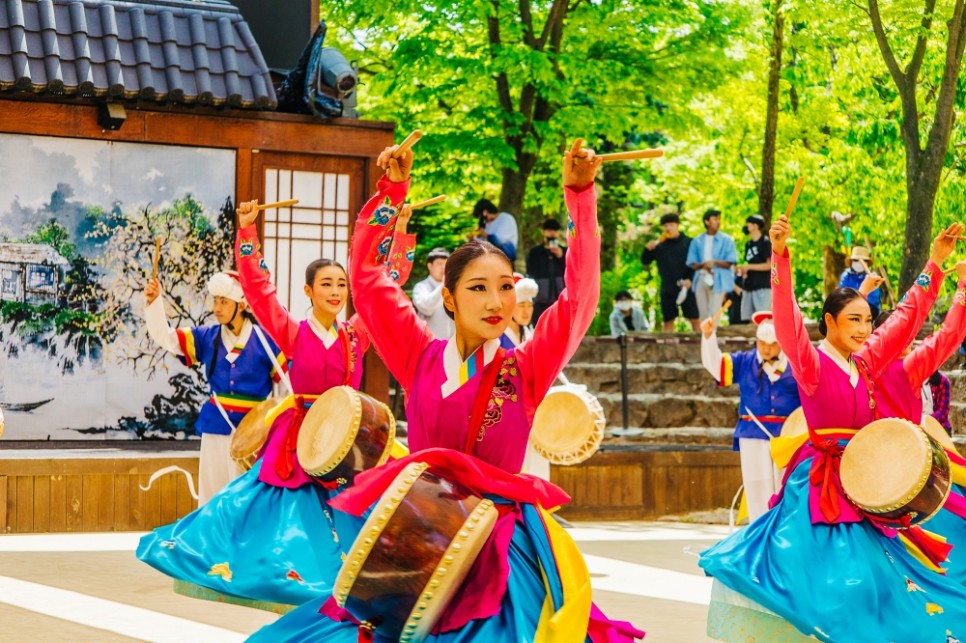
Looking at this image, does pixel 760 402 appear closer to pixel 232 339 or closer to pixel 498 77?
pixel 232 339

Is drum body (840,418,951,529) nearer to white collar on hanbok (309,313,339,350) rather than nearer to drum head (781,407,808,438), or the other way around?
drum head (781,407,808,438)

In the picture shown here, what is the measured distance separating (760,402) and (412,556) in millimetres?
5565

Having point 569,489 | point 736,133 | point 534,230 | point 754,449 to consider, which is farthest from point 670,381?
point 736,133

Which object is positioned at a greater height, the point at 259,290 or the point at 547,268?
the point at 547,268

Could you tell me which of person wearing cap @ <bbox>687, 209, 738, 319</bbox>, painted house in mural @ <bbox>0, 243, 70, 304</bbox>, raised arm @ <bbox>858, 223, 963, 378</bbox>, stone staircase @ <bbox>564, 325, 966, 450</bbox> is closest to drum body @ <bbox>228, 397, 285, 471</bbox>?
raised arm @ <bbox>858, 223, 963, 378</bbox>

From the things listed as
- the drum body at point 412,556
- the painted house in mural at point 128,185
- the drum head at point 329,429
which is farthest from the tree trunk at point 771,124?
the drum body at point 412,556

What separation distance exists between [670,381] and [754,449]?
3789mm

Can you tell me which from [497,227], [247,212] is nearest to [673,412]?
[497,227]

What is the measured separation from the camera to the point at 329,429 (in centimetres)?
523

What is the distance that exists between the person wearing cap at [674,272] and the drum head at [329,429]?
805cm

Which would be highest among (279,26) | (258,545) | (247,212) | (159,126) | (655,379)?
(279,26)

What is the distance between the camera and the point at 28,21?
30.7ft

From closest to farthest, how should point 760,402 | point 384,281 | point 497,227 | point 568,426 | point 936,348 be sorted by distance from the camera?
point 384,281
point 936,348
point 568,426
point 760,402
point 497,227

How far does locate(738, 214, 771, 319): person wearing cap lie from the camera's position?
42.5 ft
